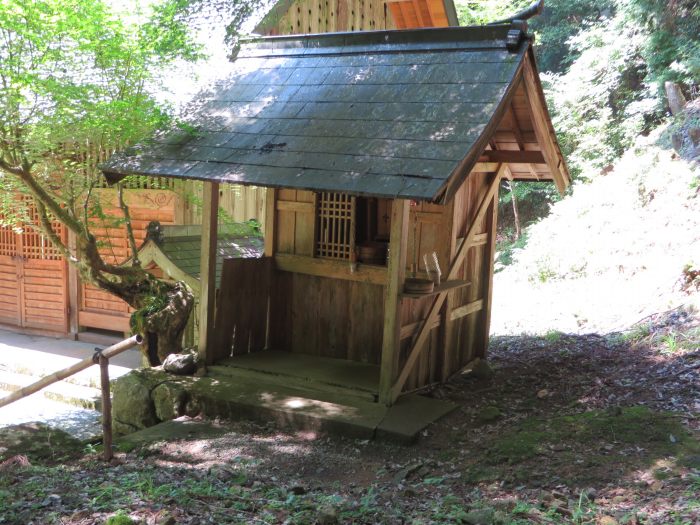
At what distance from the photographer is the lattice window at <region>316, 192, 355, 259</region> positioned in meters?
7.93

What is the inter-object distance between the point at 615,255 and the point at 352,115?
904 centimetres

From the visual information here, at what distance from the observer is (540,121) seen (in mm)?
7195

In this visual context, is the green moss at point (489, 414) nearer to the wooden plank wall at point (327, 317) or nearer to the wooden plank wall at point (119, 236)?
the wooden plank wall at point (327, 317)

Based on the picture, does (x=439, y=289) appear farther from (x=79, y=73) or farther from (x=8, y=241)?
(x=8, y=241)

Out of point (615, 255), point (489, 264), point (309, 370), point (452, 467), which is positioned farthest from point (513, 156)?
point (615, 255)

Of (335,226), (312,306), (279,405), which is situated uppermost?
(335,226)

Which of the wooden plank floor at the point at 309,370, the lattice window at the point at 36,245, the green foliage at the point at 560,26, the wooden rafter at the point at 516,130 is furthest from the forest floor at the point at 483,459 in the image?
the green foliage at the point at 560,26

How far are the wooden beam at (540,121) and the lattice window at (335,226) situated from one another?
2220mm

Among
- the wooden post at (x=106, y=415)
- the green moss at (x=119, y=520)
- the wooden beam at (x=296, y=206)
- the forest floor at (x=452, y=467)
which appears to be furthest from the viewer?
the wooden beam at (x=296, y=206)

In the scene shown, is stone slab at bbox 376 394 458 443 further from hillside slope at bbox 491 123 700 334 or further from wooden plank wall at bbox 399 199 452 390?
hillside slope at bbox 491 123 700 334

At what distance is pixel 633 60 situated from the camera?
66.3 ft

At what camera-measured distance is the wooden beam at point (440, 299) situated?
6.86 m

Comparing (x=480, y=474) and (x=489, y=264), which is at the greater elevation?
(x=489, y=264)

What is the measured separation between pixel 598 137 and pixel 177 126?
15550 mm
